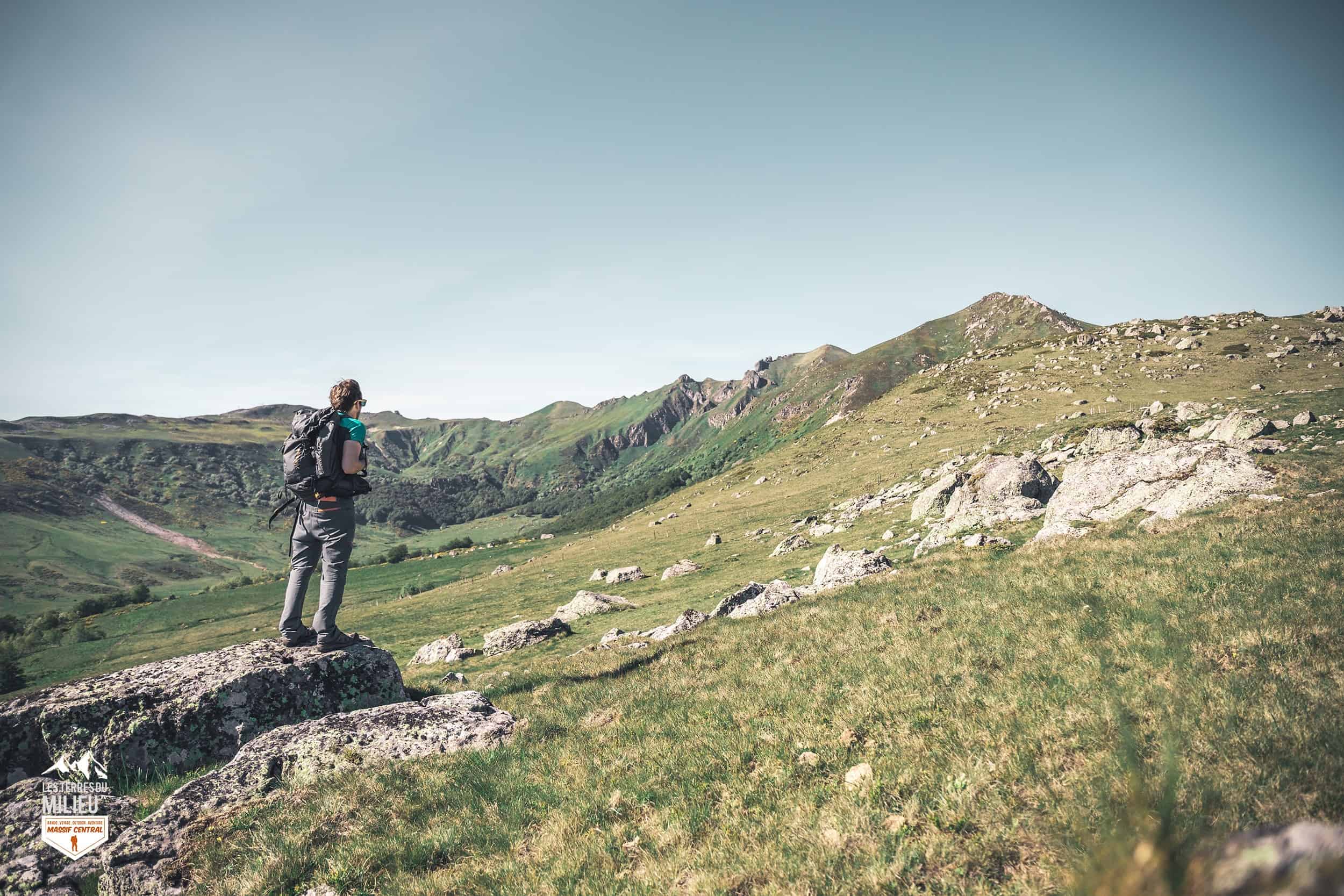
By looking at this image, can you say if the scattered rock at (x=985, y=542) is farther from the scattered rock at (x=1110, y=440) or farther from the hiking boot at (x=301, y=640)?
the hiking boot at (x=301, y=640)

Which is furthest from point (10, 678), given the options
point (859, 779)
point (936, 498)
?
point (859, 779)

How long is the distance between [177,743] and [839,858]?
1342 cm

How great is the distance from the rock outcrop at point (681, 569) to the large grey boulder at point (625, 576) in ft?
11.9

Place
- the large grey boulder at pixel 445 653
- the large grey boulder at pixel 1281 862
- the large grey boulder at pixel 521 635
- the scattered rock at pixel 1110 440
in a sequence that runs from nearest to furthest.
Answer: the large grey boulder at pixel 1281 862 < the large grey boulder at pixel 521 635 < the large grey boulder at pixel 445 653 < the scattered rock at pixel 1110 440

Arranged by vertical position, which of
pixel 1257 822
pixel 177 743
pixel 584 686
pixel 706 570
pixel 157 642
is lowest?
pixel 157 642

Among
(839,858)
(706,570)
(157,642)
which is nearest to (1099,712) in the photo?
(839,858)

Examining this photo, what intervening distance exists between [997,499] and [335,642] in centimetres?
3344

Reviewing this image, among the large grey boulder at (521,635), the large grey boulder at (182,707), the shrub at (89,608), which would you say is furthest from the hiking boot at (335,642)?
the shrub at (89,608)

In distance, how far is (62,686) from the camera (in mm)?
11828

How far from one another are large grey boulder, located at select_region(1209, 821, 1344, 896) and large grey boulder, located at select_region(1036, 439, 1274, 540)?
2140cm

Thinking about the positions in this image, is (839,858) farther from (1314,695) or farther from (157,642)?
(157,642)

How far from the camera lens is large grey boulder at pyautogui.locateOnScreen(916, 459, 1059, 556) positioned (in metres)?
29.6

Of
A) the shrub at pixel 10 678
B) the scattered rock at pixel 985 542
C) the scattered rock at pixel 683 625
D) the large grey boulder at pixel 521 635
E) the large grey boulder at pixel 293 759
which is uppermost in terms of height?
the large grey boulder at pixel 293 759

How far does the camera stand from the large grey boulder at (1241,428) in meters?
31.5
